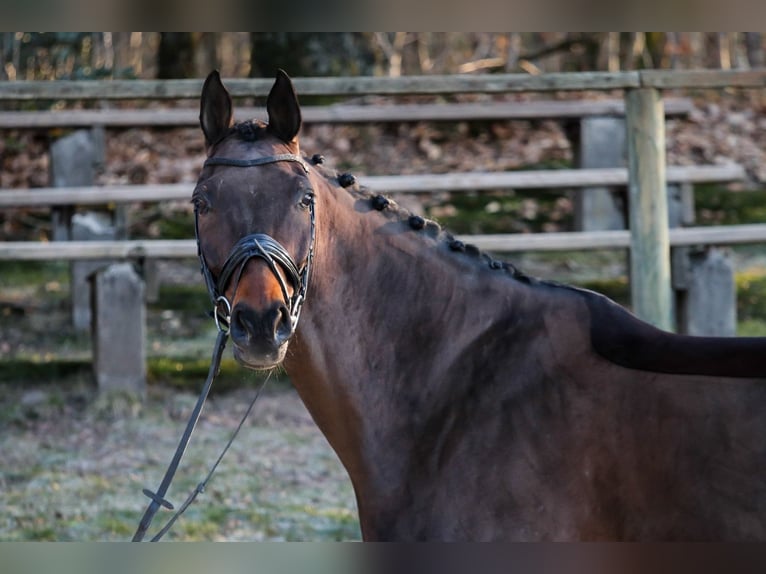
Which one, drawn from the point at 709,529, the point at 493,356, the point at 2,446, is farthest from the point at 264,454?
the point at 709,529

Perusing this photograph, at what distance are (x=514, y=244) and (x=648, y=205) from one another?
2.87 feet

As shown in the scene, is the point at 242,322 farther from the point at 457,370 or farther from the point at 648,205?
the point at 648,205

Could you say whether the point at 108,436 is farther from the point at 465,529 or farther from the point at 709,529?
the point at 709,529

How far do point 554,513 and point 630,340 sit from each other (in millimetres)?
481

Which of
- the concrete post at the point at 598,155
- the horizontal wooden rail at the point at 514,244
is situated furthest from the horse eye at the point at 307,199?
the concrete post at the point at 598,155

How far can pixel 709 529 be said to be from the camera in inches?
97.7

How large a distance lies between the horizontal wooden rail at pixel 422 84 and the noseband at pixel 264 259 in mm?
2769

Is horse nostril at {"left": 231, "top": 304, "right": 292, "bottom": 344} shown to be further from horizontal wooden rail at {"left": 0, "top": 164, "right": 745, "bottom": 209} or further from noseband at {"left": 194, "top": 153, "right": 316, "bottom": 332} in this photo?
horizontal wooden rail at {"left": 0, "top": 164, "right": 745, "bottom": 209}

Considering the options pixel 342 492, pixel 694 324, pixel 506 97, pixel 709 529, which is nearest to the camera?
pixel 709 529

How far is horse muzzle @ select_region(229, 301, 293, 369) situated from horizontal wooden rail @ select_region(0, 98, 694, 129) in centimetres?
446

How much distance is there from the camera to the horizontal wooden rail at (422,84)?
5.36 meters

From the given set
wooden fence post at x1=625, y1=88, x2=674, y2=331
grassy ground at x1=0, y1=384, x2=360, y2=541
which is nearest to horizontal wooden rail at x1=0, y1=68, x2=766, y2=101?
wooden fence post at x1=625, y1=88, x2=674, y2=331

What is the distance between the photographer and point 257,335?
2438 millimetres
